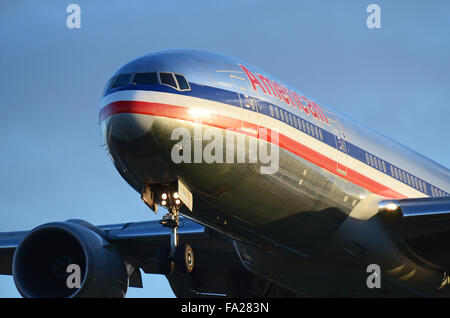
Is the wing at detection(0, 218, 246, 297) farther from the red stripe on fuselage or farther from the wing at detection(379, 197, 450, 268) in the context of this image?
the wing at detection(379, 197, 450, 268)

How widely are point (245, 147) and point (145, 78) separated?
2.27 m

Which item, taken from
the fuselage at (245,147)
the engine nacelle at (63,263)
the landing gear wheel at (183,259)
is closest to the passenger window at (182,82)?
the fuselage at (245,147)

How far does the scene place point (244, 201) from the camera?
14555 millimetres

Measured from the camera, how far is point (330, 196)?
1565cm

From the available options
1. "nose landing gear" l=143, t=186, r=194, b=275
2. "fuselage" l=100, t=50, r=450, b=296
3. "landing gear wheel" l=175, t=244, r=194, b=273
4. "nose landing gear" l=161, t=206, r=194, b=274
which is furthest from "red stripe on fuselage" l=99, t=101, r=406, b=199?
"landing gear wheel" l=175, t=244, r=194, b=273

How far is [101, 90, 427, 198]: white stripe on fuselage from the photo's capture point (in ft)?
43.1

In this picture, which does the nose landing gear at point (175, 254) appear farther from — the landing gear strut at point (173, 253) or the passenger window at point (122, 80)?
the passenger window at point (122, 80)

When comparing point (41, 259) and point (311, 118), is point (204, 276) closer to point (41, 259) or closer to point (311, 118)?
point (41, 259)

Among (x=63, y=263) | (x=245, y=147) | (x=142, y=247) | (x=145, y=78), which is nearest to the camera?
(x=145, y=78)

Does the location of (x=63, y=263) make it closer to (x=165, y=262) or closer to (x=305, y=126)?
(x=165, y=262)

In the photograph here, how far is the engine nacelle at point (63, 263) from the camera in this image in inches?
698

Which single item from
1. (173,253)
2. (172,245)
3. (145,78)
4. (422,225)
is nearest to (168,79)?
(145,78)

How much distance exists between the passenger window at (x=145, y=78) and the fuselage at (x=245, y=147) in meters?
0.02

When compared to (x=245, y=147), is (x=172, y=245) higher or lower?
lower
